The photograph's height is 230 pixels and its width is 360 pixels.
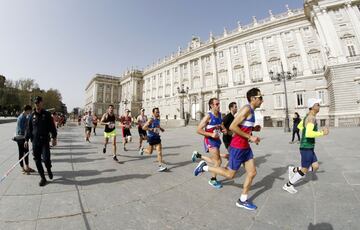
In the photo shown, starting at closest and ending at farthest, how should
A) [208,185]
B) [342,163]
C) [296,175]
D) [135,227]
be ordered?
[135,227]
[296,175]
[208,185]
[342,163]

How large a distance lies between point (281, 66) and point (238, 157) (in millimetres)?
22637

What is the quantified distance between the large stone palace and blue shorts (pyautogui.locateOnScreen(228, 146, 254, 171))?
24.6 ft

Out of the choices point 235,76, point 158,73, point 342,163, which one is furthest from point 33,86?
point 342,163

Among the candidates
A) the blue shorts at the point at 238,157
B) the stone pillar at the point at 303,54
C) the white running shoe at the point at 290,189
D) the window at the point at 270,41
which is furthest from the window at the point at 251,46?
the blue shorts at the point at 238,157

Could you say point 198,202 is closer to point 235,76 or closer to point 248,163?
point 248,163

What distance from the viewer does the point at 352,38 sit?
973 inches

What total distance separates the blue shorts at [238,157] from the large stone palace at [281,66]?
749 cm

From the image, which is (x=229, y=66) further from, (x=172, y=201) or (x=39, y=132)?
(x=172, y=201)

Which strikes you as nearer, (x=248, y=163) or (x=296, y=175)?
(x=248, y=163)

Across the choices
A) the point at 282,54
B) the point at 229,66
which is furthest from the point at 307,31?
the point at 229,66

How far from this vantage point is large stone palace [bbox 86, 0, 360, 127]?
23.2 meters

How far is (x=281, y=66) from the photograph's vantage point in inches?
866

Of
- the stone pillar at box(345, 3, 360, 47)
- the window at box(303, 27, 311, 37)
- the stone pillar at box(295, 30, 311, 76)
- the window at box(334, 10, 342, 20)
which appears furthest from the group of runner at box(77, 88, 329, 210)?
the window at box(303, 27, 311, 37)

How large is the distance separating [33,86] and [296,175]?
78399mm
